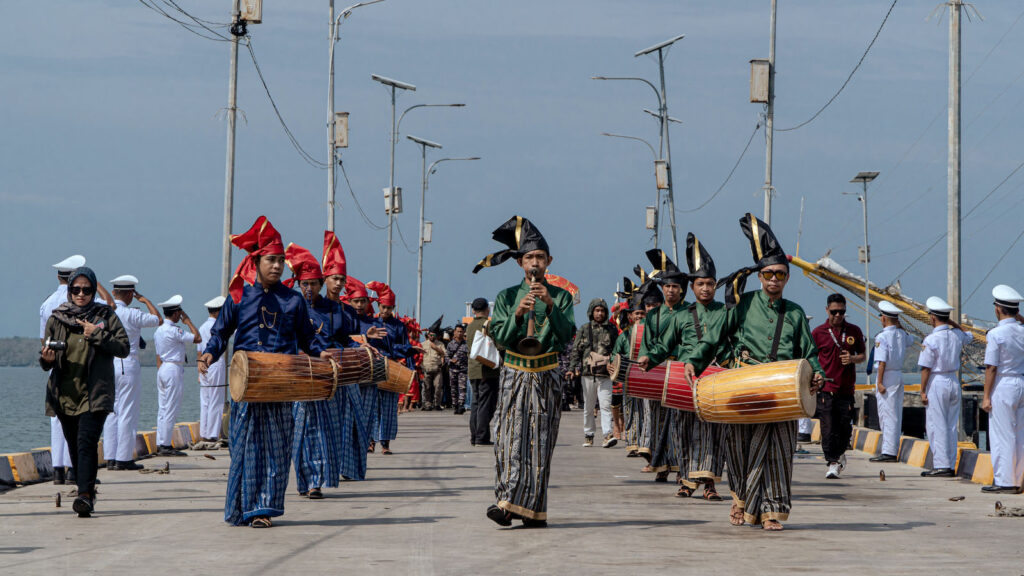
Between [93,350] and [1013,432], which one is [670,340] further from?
[93,350]

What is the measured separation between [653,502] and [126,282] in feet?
23.2

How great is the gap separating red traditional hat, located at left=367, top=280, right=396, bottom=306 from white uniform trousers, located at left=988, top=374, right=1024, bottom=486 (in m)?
8.03

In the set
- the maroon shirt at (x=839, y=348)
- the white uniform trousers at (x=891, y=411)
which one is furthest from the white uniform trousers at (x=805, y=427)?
the maroon shirt at (x=839, y=348)

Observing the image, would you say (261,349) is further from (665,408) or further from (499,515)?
(665,408)

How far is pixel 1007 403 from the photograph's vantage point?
46.6 ft

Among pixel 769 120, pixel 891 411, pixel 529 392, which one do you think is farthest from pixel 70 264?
pixel 769 120

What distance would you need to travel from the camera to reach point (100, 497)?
12.7m

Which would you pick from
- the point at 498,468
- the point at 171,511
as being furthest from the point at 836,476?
the point at 171,511

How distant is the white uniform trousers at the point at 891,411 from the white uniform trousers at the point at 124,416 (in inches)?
392

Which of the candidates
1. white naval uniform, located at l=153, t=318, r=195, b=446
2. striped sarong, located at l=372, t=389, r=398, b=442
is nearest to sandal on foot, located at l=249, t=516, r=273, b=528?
striped sarong, located at l=372, t=389, r=398, b=442

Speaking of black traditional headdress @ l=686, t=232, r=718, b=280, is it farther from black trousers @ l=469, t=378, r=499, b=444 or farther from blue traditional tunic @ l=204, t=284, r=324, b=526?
black trousers @ l=469, t=378, r=499, b=444

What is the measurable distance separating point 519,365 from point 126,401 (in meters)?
6.87

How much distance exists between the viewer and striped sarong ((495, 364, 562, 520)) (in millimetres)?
10250

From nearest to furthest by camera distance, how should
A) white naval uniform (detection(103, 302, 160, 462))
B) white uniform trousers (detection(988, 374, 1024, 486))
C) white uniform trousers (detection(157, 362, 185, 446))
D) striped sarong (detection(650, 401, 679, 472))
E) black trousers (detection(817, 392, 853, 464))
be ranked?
white uniform trousers (detection(988, 374, 1024, 486)) < striped sarong (detection(650, 401, 679, 472)) < white naval uniform (detection(103, 302, 160, 462)) < black trousers (detection(817, 392, 853, 464)) < white uniform trousers (detection(157, 362, 185, 446))
